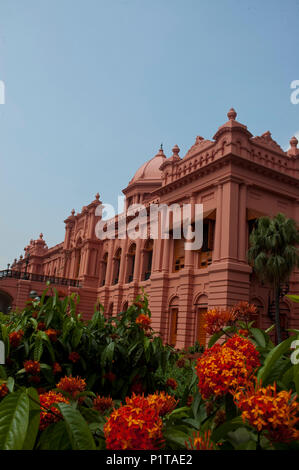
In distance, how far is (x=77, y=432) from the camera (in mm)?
1292

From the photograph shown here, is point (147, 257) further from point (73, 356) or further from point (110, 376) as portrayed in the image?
point (73, 356)

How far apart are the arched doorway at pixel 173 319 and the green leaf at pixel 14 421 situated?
768 inches

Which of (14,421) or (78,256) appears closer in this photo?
(14,421)

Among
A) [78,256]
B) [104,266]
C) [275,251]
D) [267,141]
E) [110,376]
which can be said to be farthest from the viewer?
[78,256]

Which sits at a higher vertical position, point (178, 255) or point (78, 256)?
point (78, 256)

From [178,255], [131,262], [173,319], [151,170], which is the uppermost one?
[151,170]

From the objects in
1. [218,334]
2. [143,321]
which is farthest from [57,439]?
[143,321]

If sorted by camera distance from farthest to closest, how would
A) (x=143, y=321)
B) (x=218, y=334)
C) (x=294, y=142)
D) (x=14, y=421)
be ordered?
(x=294, y=142)
(x=143, y=321)
(x=218, y=334)
(x=14, y=421)

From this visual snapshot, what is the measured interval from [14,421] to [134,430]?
17.3 inches

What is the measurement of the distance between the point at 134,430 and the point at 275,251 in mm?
16348

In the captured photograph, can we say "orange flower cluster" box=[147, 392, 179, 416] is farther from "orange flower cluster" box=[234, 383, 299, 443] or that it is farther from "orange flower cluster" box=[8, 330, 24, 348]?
"orange flower cluster" box=[8, 330, 24, 348]

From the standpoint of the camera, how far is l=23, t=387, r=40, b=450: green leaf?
1.34 m

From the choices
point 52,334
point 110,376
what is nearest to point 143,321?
point 110,376

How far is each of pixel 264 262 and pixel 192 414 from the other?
1525 cm
